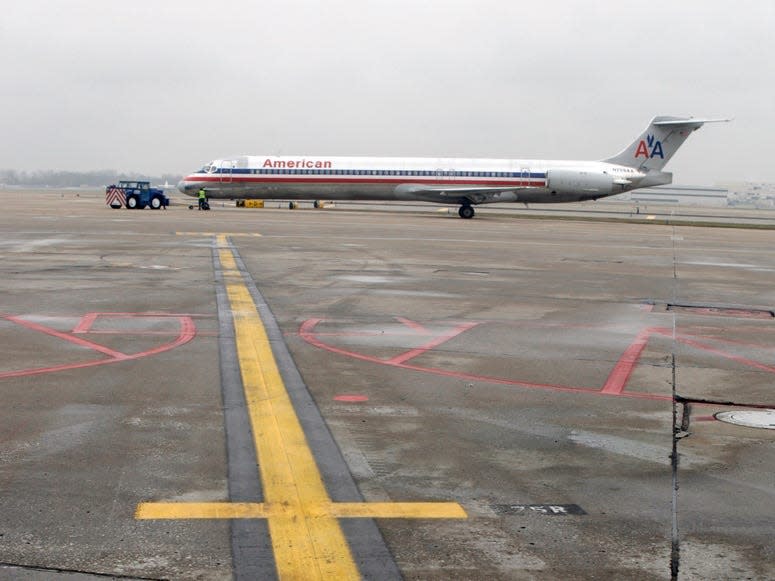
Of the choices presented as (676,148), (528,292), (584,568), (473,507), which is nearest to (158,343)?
(473,507)

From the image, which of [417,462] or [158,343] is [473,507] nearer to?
[417,462]

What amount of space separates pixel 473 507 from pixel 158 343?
7.84 m

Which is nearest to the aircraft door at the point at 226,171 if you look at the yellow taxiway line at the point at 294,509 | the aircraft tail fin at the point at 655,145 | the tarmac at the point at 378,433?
the aircraft tail fin at the point at 655,145

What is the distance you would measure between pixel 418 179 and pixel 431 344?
168ft

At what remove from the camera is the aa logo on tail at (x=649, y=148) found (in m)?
66.7

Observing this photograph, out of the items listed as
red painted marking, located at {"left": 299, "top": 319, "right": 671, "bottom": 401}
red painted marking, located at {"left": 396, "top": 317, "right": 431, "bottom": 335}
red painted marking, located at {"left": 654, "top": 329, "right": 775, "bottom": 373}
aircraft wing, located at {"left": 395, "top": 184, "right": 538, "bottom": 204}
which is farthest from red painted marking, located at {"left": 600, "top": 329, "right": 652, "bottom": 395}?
aircraft wing, located at {"left": 395, "top": 184, "right": 538, "bottom": 204}

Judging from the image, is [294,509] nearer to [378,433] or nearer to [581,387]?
[378,433]

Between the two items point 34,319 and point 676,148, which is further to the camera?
point 676,148

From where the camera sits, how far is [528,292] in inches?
843

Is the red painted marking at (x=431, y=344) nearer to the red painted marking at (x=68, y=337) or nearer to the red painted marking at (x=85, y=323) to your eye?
the red painted marking at (x=68, y=337)

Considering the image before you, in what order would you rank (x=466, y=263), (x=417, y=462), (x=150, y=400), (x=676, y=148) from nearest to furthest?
(x=417, y=462) → (x=150, y=400) → (x=466, y=263) → (x=676, y=148)

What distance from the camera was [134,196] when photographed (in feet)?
220

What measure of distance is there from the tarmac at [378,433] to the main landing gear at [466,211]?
142ft

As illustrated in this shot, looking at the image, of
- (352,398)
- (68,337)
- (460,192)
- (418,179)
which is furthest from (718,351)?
(418,179)
